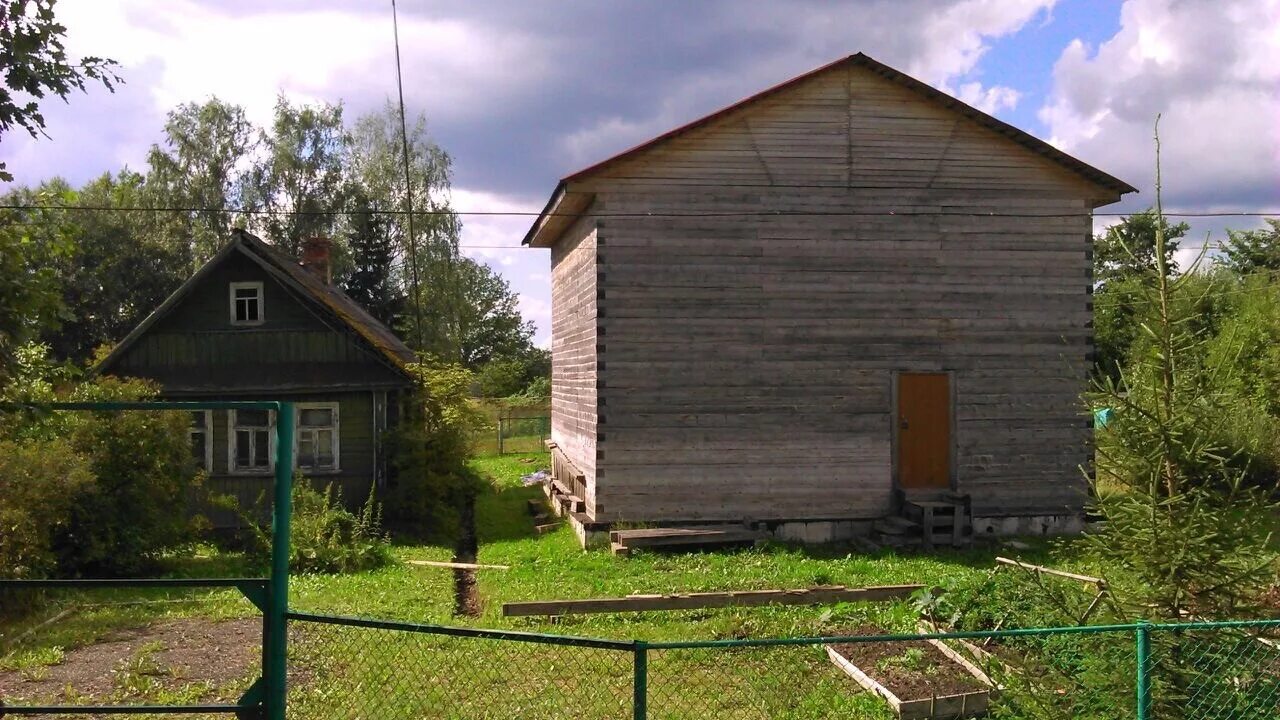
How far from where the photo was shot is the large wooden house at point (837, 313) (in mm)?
16281

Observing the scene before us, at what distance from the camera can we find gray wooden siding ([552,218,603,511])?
16938mm

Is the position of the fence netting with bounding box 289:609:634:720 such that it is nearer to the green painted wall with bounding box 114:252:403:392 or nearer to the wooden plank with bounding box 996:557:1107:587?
the wooden plank with bounding box 996:557:1107:587

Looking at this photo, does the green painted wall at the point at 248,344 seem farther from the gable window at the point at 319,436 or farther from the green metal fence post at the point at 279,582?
the green metal fence post at the point at 279,582

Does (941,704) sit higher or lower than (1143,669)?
→ lower

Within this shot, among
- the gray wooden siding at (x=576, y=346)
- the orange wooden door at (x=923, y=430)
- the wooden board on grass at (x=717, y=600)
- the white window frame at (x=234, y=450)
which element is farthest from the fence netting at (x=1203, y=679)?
the white window frame at (x=234, y=450)

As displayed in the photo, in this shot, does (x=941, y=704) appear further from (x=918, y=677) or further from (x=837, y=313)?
(x=837, y=313)

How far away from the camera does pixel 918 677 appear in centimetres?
856

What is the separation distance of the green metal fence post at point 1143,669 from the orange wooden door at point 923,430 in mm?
10898

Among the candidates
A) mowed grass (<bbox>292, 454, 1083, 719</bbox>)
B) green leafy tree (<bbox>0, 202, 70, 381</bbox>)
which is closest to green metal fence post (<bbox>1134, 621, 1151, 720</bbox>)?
mowed grass (<bbox>292, 454, 1083, 719</bbox>)

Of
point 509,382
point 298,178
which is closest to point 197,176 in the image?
point 298,178

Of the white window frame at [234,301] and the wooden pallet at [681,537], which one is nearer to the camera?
the wooden pallet at [681,537]

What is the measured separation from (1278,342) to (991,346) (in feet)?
63.8

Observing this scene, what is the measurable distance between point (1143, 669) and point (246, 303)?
17206mm

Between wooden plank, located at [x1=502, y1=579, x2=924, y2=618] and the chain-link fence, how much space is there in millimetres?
1191
